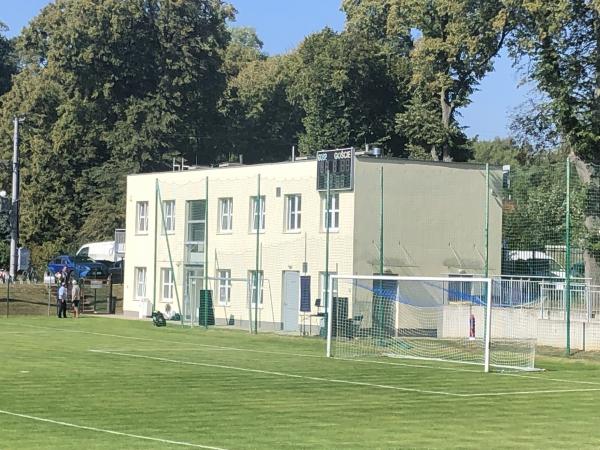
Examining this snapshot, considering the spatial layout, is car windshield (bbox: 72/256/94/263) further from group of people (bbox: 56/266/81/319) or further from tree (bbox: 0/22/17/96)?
tree (bbox: 0/22/17/96)

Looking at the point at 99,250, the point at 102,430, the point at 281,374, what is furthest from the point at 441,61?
the point at 102,430

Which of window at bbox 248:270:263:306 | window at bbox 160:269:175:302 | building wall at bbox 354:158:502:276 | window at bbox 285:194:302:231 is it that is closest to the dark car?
window at bbox 160:269:175:302

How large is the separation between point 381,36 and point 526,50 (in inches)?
1227

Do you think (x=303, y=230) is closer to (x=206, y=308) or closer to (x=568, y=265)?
(x=206, y=308)

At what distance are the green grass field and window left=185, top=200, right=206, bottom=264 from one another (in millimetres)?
17239

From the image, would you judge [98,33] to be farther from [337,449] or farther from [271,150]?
[337,449]

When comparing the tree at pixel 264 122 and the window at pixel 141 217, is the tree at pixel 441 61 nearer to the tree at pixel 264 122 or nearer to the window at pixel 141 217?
the window at pixel 141 217

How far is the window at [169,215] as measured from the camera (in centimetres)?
5225

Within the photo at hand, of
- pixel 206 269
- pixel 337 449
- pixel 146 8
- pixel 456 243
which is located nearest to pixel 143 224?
pixel 206 269

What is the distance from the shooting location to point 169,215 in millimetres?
52562

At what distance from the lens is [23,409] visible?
56.5 feet

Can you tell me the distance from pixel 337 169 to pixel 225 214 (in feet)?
27.1

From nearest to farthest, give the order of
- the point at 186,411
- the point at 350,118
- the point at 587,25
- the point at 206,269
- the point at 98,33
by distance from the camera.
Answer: the point at 186,411 → the point at 587,25 → the point at 206,269 → the point at 350,118 → the point at 98,33

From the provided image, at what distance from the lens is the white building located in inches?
1667
